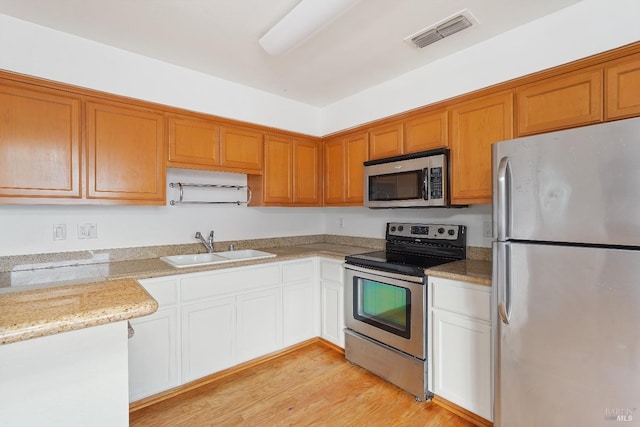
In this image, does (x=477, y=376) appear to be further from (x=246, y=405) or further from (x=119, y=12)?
(x=119, y=12)

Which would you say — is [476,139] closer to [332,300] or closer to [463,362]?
[463,362]

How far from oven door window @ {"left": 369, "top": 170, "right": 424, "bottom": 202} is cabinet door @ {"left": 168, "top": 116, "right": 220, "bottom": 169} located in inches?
54.8

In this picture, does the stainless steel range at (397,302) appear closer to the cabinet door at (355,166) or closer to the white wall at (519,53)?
the cabinet door at (355,166)

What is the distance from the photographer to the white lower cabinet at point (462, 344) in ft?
5.98

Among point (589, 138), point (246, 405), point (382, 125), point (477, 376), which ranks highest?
point (382, 125)

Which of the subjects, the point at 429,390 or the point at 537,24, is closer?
the point at 537,24

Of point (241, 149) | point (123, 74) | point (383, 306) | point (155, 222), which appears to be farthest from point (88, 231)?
point (383, 306)

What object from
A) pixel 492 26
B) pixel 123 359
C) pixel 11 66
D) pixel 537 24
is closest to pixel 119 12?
pixel 11 66

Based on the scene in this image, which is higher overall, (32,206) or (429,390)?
(32,206)

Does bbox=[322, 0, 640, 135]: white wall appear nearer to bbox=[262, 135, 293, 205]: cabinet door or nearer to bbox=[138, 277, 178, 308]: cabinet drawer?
bbox=[262, 135, 293, 205]: cabinet door

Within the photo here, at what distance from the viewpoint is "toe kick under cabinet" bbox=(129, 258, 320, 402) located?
81.5 inches

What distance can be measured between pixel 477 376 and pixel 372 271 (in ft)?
3.10

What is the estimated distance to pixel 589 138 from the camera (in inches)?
51.7

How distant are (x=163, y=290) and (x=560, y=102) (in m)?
2.74
